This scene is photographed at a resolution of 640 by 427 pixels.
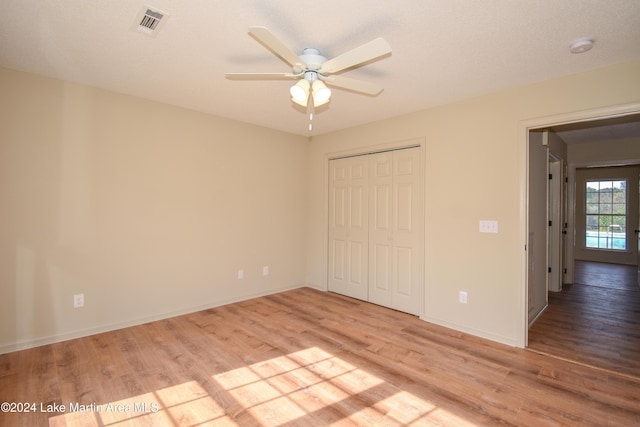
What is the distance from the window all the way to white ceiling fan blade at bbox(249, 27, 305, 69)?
8.73 meters

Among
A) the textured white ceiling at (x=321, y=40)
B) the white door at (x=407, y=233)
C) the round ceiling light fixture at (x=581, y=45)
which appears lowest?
the white door at (x=407, y=233)

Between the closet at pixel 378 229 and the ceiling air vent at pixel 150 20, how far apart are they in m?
2.78

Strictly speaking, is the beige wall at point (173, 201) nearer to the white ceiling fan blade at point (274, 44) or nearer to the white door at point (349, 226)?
the white door at point (349, 226)

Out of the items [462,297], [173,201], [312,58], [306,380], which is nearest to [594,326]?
[462,297]

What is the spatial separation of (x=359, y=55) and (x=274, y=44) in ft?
1.62

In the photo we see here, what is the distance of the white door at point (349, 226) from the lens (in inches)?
169

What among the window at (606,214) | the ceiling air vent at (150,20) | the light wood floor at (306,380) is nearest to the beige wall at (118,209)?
the light wood floor at (306,380)

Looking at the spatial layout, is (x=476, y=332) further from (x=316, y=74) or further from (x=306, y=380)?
(x=316, y=74)

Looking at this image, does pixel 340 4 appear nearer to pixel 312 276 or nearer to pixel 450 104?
pixel 450 104

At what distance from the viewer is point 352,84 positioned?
221 centimetres

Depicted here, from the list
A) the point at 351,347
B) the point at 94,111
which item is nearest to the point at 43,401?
the point at 351,347

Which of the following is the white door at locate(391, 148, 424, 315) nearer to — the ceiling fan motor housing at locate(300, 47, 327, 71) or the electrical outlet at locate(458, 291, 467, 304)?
the electrical outlet at locate(458, 291, 467, 304)

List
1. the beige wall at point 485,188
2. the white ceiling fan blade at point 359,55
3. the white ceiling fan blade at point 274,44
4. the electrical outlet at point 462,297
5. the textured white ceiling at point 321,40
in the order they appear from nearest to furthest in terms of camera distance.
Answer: the white ceiling fan blade at point 274,44 < the white ceiling fan blade at point 359,55 < the textured white ceiling at point 321,40 < the beige wall at point 485,188 < the electrical outlet at point 462,297

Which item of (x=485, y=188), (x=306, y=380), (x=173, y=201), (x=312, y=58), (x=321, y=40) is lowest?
(x=306, y=380)
